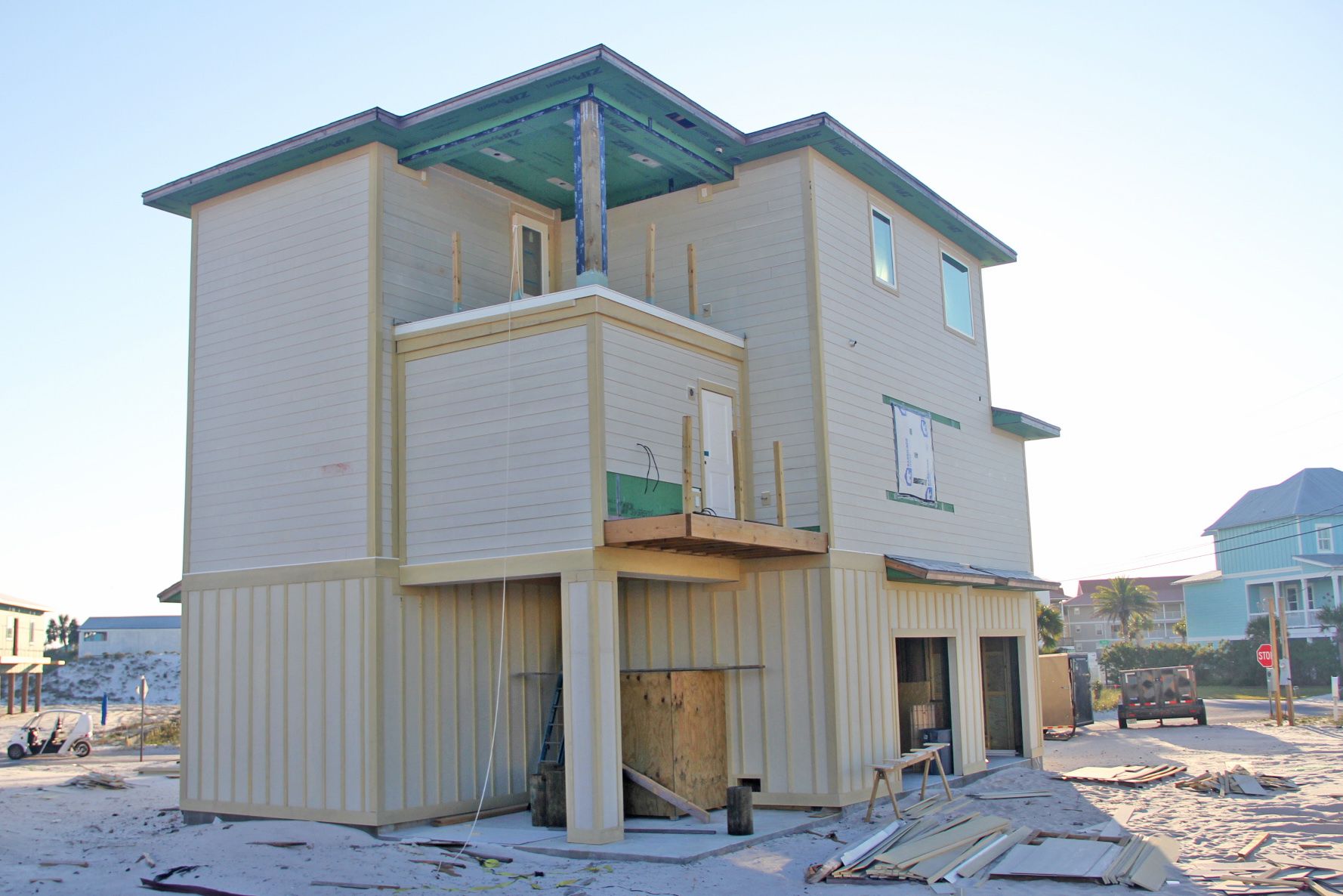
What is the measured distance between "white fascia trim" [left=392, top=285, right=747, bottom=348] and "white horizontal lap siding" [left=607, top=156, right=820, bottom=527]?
87 centimetres

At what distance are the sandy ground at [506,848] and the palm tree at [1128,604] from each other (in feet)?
185

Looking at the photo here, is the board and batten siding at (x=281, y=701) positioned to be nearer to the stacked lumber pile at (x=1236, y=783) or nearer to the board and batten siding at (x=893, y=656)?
the board and batten siding at (x=893, y=656)

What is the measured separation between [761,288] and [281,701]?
8.39 metres

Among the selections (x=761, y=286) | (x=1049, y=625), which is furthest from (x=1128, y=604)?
(x=761, y=286)

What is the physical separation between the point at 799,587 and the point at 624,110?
6.51 m

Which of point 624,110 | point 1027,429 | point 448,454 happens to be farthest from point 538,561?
point 1027,429

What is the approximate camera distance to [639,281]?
18.2 m

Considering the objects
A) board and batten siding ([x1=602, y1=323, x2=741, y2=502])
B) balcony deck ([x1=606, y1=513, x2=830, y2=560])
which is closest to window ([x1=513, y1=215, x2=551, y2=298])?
board and batten siding ([x1=602, y1=323, x2=741, y2=502])

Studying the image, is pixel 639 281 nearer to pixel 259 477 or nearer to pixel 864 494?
Result: pixel 864 494

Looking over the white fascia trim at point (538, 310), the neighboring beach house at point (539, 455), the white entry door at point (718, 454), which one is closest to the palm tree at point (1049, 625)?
the neighboring beach house at point (539, 455)

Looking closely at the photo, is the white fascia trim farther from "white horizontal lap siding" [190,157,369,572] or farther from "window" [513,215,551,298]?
"window" [513,215,551,298]

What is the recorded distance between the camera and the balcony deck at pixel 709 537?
13453mm

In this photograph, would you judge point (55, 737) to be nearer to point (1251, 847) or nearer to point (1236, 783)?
point (1236, 783)

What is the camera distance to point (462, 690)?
52.6 feet
